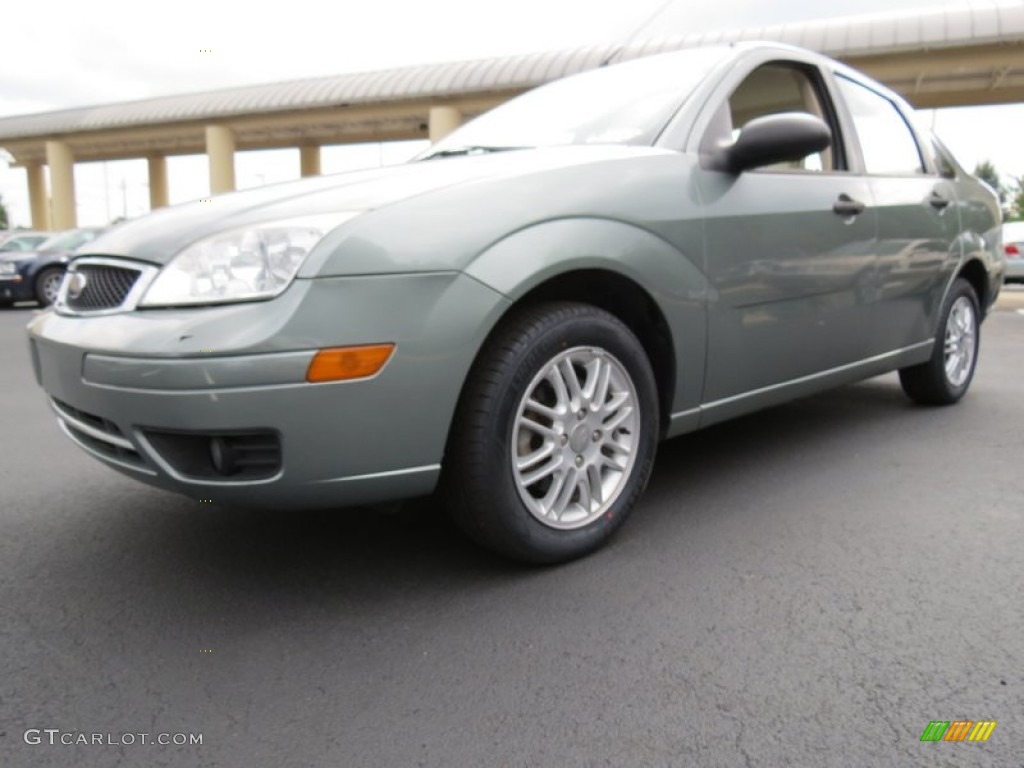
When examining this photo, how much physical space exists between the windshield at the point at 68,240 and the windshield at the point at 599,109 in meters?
12.5

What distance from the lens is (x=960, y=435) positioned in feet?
12.2

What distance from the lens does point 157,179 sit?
3541 centimetres

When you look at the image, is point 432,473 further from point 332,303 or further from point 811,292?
point 811,292

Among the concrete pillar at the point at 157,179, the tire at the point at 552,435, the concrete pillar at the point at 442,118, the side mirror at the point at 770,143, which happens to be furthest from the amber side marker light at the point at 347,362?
the concrete pillar at the point at 157,179

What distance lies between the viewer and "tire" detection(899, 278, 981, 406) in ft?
13.4

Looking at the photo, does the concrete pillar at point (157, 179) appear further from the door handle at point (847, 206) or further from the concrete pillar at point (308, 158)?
the door handle at point (847, 206)

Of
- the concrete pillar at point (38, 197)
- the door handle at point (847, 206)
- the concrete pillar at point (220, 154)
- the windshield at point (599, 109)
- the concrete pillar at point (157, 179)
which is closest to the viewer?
the windshield at point (599, 109)

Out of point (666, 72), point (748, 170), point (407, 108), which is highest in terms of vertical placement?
point (407, 108)

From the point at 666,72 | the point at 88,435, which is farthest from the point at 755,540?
the point at 88,435

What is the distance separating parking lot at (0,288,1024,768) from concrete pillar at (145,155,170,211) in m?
35.9

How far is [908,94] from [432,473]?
2025 centimetres

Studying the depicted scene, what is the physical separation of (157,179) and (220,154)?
12.8 meters

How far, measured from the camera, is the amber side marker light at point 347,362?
177cm

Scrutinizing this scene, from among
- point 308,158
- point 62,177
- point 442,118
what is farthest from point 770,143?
point 62,177
